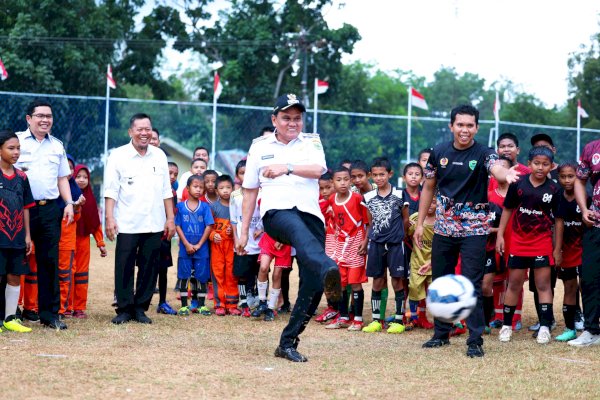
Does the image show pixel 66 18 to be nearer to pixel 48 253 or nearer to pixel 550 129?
pixel 550 129

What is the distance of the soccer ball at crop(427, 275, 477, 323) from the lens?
22.9 ft

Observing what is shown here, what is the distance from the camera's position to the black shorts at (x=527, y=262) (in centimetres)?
855

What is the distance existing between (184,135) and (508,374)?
1599 centimetres

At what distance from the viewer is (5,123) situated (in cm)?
1859

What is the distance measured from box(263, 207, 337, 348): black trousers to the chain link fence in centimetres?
1299

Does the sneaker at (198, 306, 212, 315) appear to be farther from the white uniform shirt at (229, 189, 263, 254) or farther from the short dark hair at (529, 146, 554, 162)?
the short dark hair at (529, 146, 554, 162)

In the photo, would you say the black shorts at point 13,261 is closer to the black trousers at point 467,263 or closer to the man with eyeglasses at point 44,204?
the man with eyeglasses at point 44,204

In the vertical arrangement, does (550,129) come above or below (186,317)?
above

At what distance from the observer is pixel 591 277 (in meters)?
8.21

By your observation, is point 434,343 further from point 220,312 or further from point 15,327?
point 15,327

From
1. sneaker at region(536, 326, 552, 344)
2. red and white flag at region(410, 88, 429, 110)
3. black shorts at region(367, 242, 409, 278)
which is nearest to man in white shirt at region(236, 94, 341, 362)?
black shorts at region(367, 242, 409, 278)

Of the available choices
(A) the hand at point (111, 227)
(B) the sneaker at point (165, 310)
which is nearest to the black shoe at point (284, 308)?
(B) the sneaker at point (165, 310)

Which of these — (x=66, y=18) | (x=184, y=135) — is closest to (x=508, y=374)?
(x=184, y=135)

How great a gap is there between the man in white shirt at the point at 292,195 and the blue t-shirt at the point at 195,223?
3100 mm
